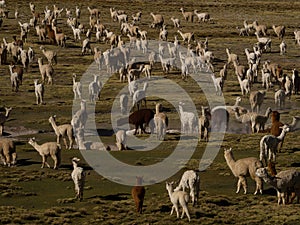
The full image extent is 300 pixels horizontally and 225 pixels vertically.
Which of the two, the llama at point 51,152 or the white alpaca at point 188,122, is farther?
the white alpaca at point 188,122

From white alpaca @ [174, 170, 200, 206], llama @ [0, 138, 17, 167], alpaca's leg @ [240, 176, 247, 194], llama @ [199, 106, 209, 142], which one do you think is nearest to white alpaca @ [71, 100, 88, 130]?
llama @ [0, 138, 17, 167]

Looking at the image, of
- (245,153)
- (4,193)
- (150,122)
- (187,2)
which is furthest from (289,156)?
(187,2)

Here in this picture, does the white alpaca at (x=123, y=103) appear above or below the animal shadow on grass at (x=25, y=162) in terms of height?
above

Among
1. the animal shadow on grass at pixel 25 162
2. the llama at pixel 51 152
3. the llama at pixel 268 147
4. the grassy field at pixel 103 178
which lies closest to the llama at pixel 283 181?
the grassy field at pixel 103 178

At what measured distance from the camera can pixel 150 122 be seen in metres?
28.8

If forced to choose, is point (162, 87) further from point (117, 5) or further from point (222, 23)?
point (117, 5)

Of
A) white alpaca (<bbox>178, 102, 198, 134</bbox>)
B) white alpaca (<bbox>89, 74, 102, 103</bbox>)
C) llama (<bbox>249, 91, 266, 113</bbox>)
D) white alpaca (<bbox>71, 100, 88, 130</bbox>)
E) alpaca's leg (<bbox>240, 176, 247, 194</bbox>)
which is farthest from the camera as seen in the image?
white alpaca (<bbox>89, 74, 102, 103</bbox>)

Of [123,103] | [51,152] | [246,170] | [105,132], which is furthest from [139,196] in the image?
[123,103]

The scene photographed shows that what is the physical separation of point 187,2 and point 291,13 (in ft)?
50.1

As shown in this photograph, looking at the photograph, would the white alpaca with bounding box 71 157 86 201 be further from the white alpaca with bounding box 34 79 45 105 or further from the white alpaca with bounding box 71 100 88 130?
the white alpaca with bounding box 34 79 45 105

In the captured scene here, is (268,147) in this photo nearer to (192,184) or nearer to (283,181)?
(283,181)

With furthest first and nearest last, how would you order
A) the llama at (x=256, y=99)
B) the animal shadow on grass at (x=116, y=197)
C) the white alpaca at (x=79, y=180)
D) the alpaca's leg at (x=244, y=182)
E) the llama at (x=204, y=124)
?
the llama at (x=256, y=99) → the llama at (x=204, y=124) → the alpaca's leg at (x=244, y=182) → the animal shadow on grass at (x=116, y=197) → the white alpaca at (x=79, y=180)

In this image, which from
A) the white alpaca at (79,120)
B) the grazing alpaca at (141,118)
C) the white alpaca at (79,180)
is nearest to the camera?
the white alpaca at (79,180)

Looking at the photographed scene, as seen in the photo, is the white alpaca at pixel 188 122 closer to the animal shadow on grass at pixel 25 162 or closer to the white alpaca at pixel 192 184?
the animal shadow on grass at pixel 25 162
